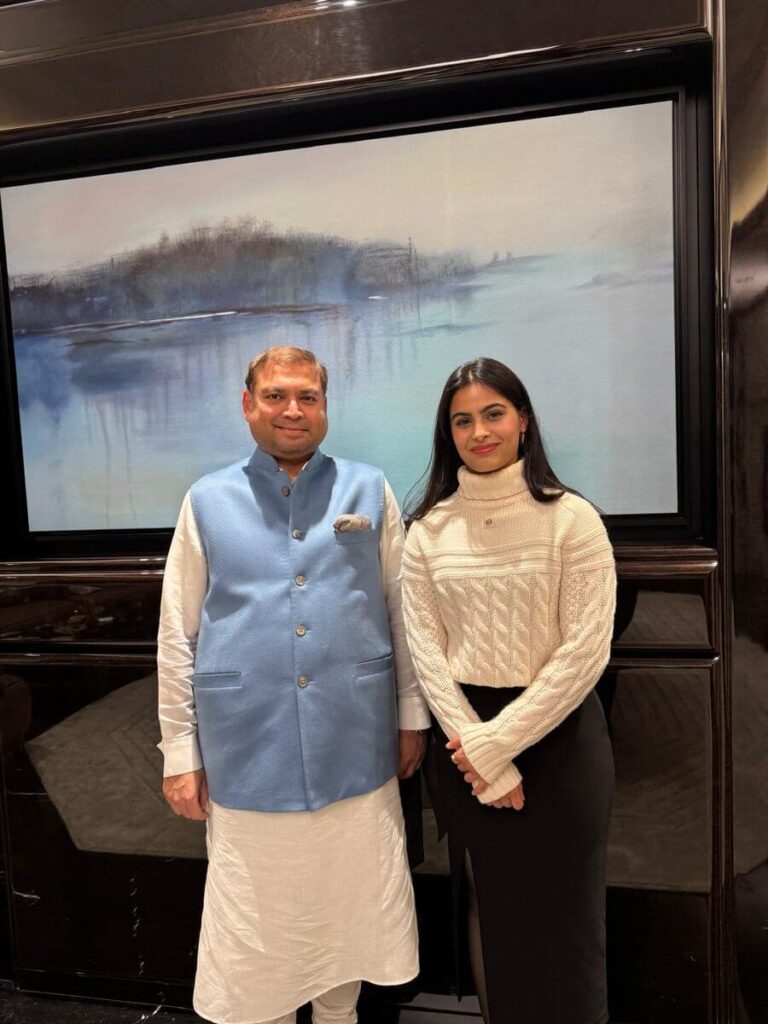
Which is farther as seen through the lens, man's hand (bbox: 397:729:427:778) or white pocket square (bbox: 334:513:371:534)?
man's hand (bbox: 397:729:427:778)

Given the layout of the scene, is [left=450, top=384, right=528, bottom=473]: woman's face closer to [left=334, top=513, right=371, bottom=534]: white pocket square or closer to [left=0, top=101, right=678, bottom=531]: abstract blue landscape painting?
[left=334, top=513, right=371, bottom=534]: white pocket square

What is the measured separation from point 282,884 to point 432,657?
0.62 meters

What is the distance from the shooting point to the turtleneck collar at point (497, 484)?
149 centimetres

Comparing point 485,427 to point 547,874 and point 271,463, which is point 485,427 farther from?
point 547,874

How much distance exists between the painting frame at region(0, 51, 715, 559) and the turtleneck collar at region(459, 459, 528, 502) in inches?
19.2

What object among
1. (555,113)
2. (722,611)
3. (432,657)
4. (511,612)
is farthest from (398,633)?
(555,113)

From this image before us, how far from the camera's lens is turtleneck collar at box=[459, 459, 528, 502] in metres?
1.49

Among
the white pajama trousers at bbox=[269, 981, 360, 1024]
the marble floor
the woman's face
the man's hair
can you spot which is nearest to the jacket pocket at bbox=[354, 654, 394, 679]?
the woman's face

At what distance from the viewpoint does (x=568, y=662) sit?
54.9 inches

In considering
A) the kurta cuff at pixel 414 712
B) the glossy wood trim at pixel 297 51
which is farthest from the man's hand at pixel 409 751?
the glossy wood trim at pixel 297 51

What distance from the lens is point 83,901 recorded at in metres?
2.11

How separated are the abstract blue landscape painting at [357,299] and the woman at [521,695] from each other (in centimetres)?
44

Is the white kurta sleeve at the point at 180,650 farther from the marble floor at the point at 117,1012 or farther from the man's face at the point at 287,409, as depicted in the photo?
the marble floor at the point at 117,1012

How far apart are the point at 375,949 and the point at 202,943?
0.39 metres
